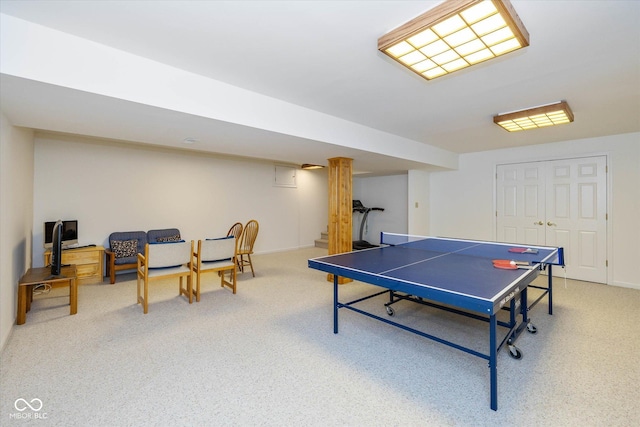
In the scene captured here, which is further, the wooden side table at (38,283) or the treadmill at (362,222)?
the treadmill at (362,222)

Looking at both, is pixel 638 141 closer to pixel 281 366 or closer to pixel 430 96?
pixel 430 96

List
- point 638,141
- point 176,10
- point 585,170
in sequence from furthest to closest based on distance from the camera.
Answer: point 585,170
point 638,141
point 176,10

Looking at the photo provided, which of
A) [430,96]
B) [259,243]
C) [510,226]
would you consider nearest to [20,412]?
[430,96]


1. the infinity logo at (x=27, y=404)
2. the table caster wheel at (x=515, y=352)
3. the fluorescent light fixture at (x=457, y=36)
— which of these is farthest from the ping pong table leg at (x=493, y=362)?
Result: the infinity logo at (x=27, y=404)

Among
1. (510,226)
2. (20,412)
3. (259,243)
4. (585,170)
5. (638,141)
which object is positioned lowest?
(20,412)

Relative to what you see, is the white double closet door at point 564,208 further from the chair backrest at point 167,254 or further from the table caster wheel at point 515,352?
the chair backrest at point 167,254

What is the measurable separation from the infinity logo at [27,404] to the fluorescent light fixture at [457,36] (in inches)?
129

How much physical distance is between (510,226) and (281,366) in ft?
17.7

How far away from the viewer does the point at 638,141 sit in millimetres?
4430

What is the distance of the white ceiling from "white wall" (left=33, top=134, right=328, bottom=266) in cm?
235

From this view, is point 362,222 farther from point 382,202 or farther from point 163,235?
point 163,235

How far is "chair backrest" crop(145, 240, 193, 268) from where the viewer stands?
348 centimetres

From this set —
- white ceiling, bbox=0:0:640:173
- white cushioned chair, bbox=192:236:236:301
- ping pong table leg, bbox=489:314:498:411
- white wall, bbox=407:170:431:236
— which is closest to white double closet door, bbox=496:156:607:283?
white ceiling, bbox=0:0:640:173

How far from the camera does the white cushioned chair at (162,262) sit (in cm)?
344
